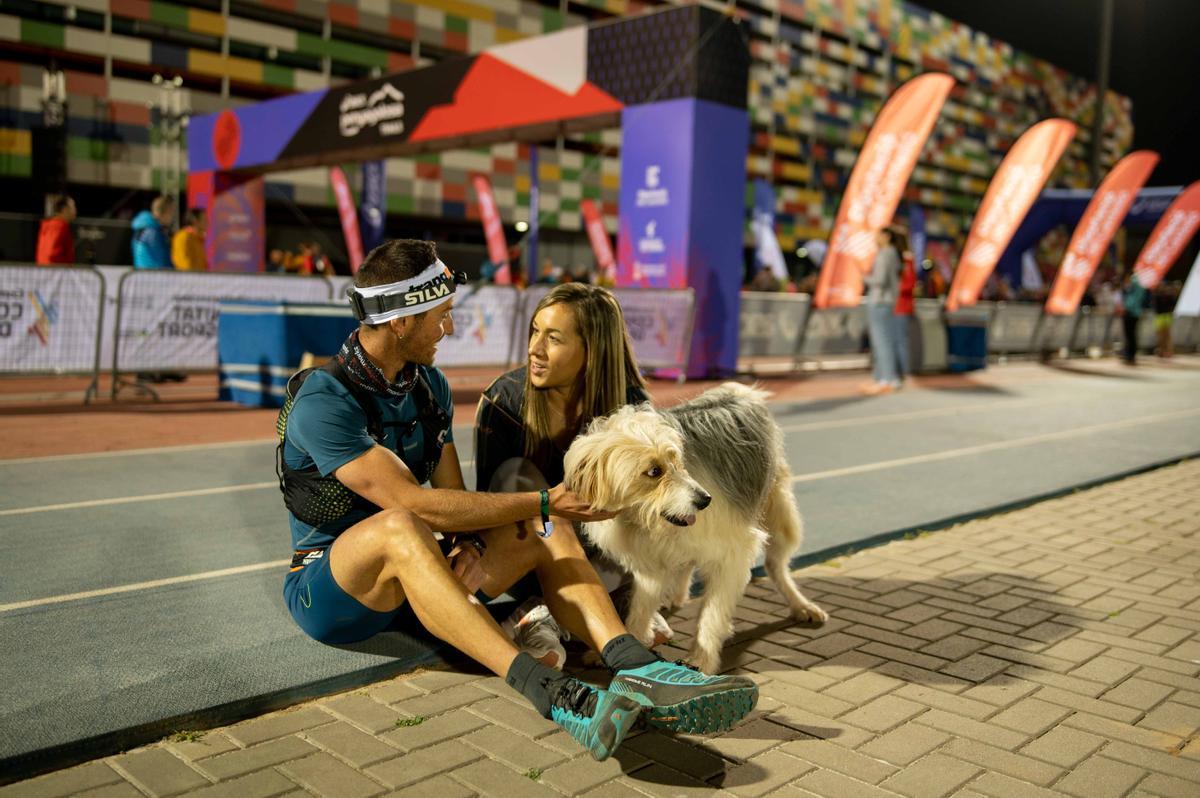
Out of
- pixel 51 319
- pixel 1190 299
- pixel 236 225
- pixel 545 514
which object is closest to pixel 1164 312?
pixel 1190 299

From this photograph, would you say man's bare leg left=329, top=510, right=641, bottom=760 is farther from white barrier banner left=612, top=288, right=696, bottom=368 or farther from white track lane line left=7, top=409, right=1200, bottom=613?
white barrier banner left=612, top=288, right=696, bottom=368

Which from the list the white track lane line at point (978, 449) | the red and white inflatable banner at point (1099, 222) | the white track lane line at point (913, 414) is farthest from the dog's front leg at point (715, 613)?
the red and white inflatable banner at point (1099, 222)

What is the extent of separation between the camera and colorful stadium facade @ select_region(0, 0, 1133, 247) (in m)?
31.6

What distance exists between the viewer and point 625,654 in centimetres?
307

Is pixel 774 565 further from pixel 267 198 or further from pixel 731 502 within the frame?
pixel 267 198

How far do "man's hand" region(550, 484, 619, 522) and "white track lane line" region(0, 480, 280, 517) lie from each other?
4.03 m

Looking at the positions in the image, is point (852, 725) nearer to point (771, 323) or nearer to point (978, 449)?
point (978, 449)

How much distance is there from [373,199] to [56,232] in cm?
2046

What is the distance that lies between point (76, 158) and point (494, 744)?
1337 inches

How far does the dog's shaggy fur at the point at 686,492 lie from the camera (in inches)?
124

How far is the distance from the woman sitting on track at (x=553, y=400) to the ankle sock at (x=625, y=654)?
39cm

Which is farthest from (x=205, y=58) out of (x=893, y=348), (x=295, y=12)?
(x=893, y=348)

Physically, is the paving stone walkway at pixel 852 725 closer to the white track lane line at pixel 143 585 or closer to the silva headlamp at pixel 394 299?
the silva headlamp at pixel 394 299

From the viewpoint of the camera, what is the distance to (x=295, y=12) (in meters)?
36.3
